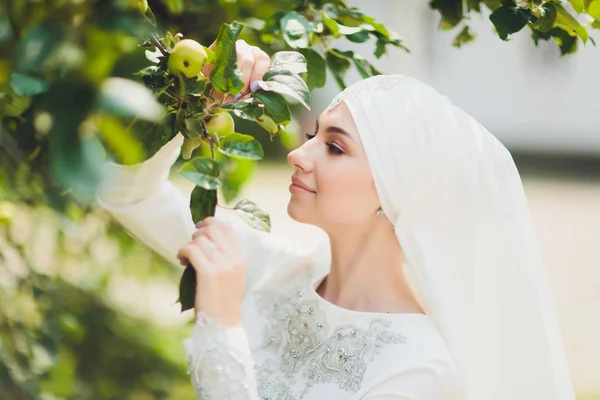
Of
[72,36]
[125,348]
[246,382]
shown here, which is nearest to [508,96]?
[125,348]

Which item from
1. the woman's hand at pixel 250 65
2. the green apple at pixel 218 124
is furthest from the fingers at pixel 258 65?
the green apple at pixel 218 124

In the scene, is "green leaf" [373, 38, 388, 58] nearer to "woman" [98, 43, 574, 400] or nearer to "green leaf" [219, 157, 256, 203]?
"woman" [98, 43, 574, 400]

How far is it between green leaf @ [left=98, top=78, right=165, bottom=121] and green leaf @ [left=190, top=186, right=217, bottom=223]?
0.68 meters

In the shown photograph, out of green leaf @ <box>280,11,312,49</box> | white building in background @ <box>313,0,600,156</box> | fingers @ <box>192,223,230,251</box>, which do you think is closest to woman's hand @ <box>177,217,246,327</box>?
fingers @ <box>192,223,230,251</box>

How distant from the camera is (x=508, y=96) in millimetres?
14930

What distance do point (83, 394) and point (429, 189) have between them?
145 cm

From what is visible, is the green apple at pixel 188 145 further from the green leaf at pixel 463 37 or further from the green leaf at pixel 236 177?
the green leaf at pixel 463 37

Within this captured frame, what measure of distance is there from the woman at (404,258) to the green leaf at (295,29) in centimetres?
20

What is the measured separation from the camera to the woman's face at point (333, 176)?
1.79m

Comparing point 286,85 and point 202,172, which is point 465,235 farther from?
point 202,172

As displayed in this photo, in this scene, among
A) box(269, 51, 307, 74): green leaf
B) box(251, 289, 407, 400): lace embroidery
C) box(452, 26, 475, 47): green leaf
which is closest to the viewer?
box(269, 51, 307, 74): green leaf

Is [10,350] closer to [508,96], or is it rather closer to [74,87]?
[74,87]

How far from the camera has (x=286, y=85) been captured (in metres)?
1.30

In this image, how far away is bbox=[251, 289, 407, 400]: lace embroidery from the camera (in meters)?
1.81
